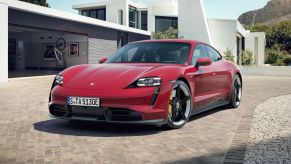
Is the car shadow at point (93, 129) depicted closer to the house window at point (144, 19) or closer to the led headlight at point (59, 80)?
the led headlight at point (59, 80)

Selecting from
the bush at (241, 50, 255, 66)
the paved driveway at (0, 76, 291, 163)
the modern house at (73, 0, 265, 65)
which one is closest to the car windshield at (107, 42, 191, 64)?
the paved driveway at (0, 76, 291, 163)

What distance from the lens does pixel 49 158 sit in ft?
11.9

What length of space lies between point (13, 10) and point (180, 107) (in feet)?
50.1

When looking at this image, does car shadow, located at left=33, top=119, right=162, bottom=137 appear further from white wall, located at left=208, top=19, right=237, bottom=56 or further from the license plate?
white wall, located at left=208, top=19, right=237, bottom=56

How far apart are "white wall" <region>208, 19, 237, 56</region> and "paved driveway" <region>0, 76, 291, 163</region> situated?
27.3m

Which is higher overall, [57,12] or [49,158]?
[57,12]

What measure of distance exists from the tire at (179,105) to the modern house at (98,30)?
1421 centimetres

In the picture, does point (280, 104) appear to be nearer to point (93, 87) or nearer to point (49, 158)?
point (93, 87)

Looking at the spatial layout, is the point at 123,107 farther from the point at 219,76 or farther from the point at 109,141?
the point at 219,76

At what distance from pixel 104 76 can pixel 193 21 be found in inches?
1148

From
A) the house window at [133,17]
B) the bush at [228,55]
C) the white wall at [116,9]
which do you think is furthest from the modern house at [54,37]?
the bush at [228,55]

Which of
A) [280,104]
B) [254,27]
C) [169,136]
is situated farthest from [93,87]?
[254,27]

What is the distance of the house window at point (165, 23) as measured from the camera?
3778 centimetres

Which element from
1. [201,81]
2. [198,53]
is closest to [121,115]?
[201,81]
